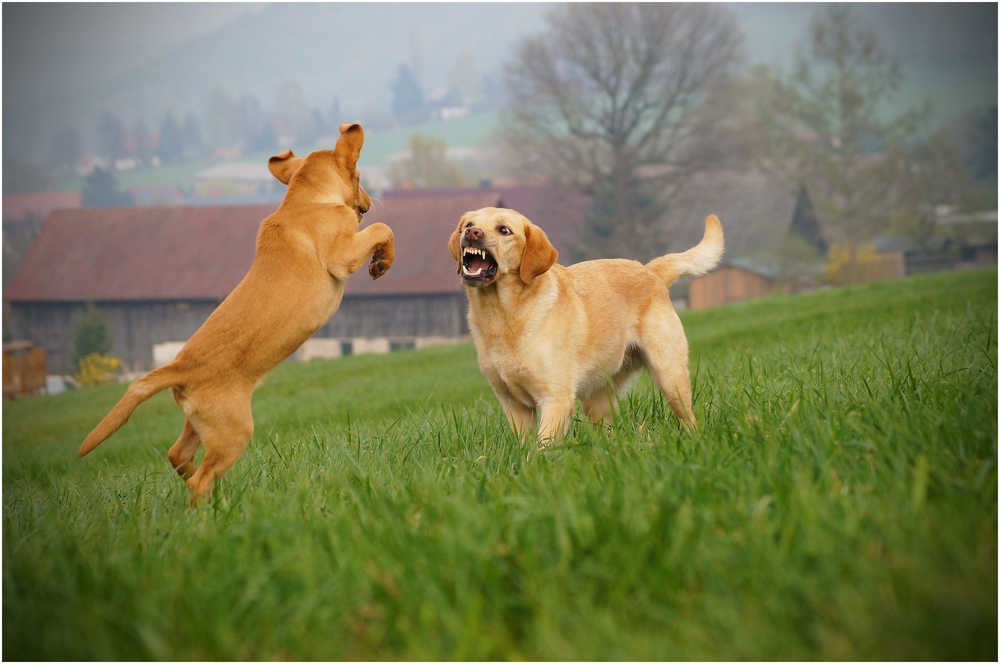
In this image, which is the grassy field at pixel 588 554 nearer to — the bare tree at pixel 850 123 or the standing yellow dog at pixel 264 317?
the standing yellow dog at pixel 264 317

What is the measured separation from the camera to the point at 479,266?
5.14 m

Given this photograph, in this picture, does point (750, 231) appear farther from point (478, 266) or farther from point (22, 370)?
point (478, 266)

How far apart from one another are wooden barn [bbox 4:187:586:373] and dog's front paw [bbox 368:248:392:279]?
120 ft

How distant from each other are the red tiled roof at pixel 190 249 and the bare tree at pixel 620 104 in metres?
2.32

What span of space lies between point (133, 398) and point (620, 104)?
41163 mm

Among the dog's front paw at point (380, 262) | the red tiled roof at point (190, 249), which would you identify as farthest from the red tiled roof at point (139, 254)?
the dog's front paw at point (380, 262)

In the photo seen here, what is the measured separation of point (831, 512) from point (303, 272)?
3.09 meters

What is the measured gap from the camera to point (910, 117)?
5000 cm

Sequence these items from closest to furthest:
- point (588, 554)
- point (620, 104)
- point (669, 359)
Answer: point (588, 554)
point (669, 359)
point (620, 104)

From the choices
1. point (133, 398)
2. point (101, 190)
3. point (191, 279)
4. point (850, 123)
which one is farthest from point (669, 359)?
point (101, 190)

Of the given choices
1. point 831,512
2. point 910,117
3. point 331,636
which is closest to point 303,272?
point 331,636

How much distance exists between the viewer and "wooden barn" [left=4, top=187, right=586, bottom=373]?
43000 mm

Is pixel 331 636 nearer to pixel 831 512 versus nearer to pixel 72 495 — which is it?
pixel 831 512

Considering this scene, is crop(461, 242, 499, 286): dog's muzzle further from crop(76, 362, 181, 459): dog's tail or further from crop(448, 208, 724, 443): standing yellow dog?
crop(76, 362, 181, 459): dog's tail
